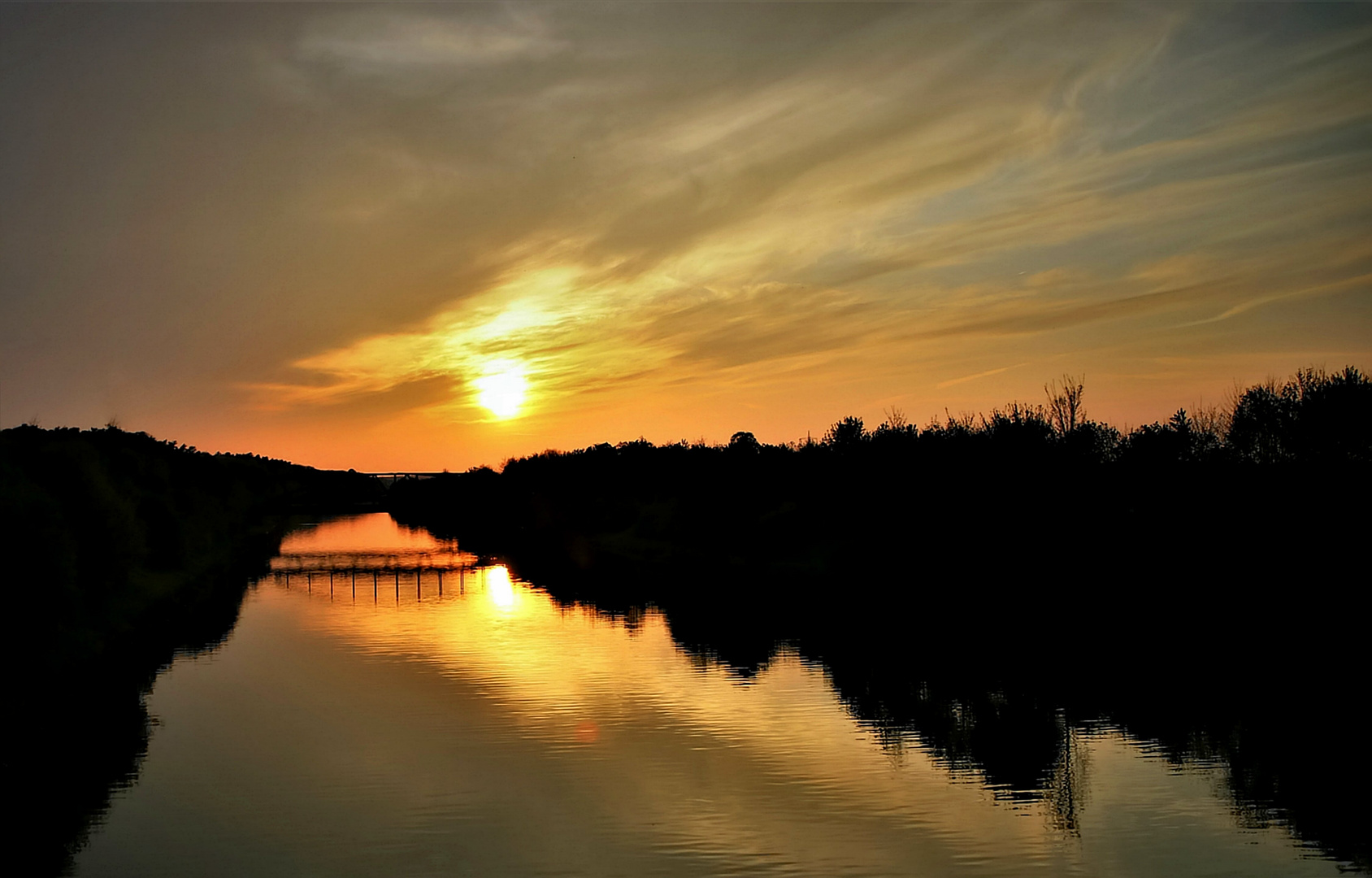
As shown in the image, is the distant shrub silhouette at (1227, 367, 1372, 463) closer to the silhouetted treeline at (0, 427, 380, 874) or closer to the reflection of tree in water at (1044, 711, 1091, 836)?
the reflection of tree in water at (1044, 711, 1091, 836)

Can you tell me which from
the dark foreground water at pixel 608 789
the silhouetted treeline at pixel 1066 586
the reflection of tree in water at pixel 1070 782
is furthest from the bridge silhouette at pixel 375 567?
the reflection of tree in water at pixel 1070 782

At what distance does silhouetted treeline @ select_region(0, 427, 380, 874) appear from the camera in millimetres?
22547

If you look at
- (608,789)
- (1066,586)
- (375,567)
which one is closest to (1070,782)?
(608,789)

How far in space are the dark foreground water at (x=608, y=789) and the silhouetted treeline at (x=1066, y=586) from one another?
109 centimetres

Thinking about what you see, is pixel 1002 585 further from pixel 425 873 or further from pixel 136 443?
pixel 136 443

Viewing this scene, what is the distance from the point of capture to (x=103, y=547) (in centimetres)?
4544

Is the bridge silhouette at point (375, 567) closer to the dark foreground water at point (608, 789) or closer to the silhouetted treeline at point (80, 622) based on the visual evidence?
the silhouetted treeline at point (80, 622)

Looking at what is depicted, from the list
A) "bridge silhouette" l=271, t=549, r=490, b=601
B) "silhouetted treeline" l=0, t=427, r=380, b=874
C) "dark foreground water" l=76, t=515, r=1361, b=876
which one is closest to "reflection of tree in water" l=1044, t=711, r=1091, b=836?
"dark foreground water" l=76, t=515, r=1361, b=876

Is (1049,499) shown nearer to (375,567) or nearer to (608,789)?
(608,789)

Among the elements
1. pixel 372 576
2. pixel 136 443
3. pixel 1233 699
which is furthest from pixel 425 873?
pixel 136 443

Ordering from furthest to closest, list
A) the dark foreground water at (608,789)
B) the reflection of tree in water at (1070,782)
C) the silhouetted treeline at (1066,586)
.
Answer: the silhouetted treeline at (1066,586) < the reflection of tree in water at (1070,782) < the dark foreground water at (608,789)

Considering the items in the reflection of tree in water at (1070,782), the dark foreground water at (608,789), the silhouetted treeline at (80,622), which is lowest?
the reflection of tree in water at (1070,782)

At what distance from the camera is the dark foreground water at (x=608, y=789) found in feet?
58.9

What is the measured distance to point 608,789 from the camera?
22.0 meters
